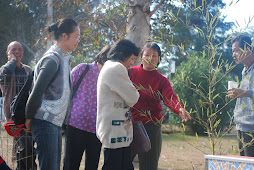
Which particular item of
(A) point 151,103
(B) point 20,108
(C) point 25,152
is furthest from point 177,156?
(B) point 20,108

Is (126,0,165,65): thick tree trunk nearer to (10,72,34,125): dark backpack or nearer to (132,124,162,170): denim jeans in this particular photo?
(132,124,162,170): denim jeans

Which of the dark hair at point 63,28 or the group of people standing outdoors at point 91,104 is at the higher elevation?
the dark hair at point 63,28

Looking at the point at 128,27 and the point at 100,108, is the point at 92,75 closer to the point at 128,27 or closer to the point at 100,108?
the point at 100,108

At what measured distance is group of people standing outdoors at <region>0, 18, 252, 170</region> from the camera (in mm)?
2551

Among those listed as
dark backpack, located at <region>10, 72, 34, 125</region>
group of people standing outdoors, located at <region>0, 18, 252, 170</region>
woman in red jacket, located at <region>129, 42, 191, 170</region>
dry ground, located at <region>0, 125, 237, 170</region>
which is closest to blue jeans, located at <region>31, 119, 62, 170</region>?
group of people standing outdoors, located at <region>0, 18, 252, 170</region>

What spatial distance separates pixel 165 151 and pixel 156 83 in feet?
15.5

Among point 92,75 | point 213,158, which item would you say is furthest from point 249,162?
point 92,75

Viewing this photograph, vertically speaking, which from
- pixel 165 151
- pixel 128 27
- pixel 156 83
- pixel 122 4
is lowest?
pixel 165 151

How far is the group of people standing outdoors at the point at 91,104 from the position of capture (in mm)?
2551

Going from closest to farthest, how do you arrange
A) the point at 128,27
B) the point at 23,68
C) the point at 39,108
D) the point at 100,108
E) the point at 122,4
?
the point at 39,108 < the point at 100,108 < the point at 23,68 < the point at 128,27 < the point at 122,4

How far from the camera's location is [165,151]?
7.70 m

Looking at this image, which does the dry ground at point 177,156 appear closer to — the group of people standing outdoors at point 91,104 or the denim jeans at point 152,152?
the denim jeans at point 152,152

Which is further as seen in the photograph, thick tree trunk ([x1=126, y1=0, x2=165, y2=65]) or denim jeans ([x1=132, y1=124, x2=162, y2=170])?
thick tree trunk ([x1=126, y1=0, x2=165, y2=65])

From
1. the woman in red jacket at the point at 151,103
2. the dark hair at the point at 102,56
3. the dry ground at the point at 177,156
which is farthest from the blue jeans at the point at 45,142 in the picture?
the dry ground at the point at 177,156
